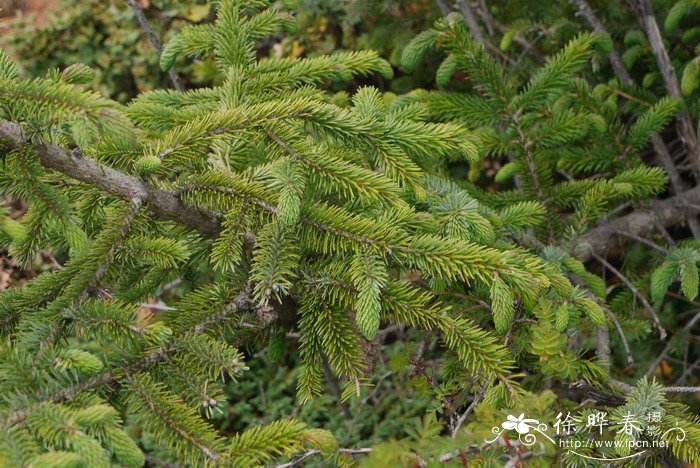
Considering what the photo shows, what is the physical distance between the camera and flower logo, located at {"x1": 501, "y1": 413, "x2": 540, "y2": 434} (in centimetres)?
148

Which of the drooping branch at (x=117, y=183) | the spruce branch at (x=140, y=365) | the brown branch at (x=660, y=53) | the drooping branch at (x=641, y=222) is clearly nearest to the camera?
the spruce branch at (x=140, y=365)

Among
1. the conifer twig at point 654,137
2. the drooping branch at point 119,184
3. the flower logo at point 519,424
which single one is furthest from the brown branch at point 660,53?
the drooping branch at point 119,184

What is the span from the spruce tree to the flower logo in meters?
0.06

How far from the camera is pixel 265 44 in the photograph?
5.30 meters

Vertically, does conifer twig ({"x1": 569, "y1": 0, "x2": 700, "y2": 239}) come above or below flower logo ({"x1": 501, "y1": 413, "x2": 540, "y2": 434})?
above

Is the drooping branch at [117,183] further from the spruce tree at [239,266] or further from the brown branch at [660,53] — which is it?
the brown branch at [660,53]

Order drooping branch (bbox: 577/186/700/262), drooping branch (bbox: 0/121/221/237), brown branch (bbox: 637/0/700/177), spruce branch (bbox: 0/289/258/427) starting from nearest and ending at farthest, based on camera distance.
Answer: spruce branch (bbox: 0/289/258/427) → drooping branch (bbox: 0/121/221/237) → drooping branch (bbox: 577/186/700/262) → brown branch (bbox: 637/0/700/177)

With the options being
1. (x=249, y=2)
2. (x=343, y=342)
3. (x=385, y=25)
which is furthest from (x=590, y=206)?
(x=385, y=25)

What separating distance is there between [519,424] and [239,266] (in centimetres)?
88

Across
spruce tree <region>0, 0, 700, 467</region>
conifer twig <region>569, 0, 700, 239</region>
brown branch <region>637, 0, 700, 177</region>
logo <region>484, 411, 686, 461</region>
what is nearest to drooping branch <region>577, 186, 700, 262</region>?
conifer twig <region>569, 0, 700, 239</region>

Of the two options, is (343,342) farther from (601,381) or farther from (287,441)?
(601,381)

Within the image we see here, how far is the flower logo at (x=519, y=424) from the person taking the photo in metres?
1.48

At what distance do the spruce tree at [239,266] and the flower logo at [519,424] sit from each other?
0.06 meters

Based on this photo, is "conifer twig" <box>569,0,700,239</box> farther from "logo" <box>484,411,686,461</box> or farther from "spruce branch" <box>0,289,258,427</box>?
"spruce branch" <box>0,289,258,427</box>
